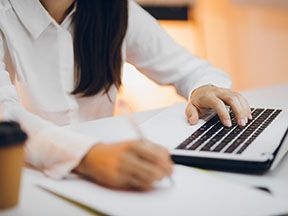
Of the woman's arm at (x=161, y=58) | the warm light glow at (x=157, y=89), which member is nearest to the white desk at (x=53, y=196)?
the woman's arm at (x=161, y=58)

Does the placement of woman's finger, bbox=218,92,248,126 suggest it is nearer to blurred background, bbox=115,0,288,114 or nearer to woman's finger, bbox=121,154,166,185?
woman's finger, bbox=121,154,166,185

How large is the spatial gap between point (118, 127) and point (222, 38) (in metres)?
1.71

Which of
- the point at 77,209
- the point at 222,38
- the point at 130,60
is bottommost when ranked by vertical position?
the point at 222,38

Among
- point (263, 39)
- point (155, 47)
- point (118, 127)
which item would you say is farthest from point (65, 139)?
point (263, 39)

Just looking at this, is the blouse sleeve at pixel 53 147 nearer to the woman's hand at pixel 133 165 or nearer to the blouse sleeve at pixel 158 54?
the woman's hand at pixel 133 165

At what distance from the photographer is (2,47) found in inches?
50.1

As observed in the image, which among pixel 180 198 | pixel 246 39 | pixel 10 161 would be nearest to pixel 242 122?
pixel 180 198

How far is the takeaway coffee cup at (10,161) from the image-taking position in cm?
63

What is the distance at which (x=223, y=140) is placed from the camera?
907 millimetres

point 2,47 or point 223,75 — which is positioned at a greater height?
point 2,47

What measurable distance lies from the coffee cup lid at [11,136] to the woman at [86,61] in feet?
1.10

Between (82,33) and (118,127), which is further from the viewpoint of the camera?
(82,33)

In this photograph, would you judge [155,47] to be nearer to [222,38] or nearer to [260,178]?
[260,178]

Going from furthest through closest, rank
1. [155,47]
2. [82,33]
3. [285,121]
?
[155,47], [82,33], [285,121]
